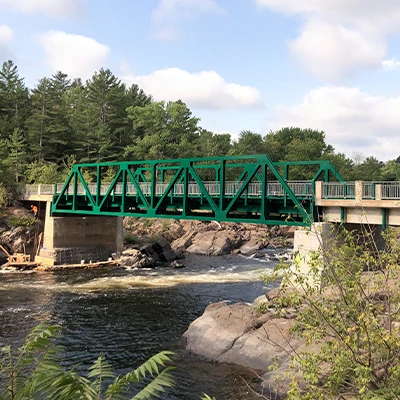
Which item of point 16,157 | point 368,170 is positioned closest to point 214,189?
point 16,157

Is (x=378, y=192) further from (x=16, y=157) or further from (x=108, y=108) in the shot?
(x=108, y=108)

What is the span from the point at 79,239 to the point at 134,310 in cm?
2555

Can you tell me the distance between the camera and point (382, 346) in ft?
28.9

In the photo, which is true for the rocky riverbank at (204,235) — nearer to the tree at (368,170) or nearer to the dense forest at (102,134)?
the dense forest at (102,134)

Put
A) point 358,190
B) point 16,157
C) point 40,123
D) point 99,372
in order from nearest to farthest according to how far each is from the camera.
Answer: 1. point 99,372
2. point 358,190
3. point 16,157
4. point 40,123

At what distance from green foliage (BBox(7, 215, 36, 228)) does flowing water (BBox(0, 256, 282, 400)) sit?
36.7 feet

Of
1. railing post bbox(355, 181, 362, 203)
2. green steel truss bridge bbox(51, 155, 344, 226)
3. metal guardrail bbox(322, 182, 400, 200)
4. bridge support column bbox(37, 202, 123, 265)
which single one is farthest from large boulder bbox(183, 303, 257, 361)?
bridge support column bbox(37, 202, 123, 265)

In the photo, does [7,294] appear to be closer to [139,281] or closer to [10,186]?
[139,281]

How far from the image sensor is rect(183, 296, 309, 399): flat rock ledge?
18.8 metres

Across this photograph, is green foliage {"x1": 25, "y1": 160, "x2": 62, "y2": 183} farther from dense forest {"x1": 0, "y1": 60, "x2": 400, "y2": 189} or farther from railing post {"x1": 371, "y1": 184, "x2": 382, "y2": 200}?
railing post {"x1": 371, "y1": 184, "x2": 382, "y2": 200}

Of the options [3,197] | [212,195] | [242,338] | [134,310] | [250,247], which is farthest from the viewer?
[250,247]

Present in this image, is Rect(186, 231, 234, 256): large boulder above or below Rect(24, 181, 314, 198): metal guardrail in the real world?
below

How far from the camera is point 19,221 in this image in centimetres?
5522

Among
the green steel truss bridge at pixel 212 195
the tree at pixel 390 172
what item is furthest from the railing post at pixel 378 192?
the tree at pixel 390 172
